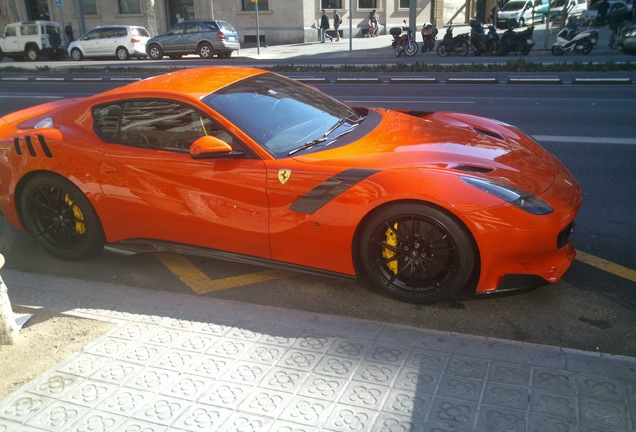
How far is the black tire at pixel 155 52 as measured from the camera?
27.2 metres

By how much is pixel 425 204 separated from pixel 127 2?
39.1 meters

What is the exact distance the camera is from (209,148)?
3771 millimetres

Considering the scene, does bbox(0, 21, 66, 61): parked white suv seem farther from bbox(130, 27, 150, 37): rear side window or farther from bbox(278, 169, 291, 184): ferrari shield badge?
bbox(278, 169, 291, 184): ferrari shield badge

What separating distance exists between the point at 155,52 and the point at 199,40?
2.50 m

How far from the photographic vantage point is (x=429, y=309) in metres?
3.70

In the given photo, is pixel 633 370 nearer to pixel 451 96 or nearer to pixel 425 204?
pixel 425 204

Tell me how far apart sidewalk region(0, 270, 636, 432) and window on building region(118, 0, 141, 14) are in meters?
38.4

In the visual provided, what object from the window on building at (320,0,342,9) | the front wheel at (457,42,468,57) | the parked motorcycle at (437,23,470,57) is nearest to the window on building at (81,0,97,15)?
→ the window on building at (320,0,342,9)

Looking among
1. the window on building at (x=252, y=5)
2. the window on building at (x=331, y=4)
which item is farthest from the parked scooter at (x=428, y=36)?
the window on building at (x=252, y=5)

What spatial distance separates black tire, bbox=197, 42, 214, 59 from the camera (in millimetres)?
26406

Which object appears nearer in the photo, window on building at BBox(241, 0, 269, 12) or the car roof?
the car roof

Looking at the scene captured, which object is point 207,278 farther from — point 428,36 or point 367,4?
point 367,4

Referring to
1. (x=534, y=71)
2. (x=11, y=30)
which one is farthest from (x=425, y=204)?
(x=11, y=30)

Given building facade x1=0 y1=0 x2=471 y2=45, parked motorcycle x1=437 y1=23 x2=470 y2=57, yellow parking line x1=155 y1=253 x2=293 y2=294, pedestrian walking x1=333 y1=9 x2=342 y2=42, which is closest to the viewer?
yellow parking line x1=155 y1=253 x2=293 y2=294
